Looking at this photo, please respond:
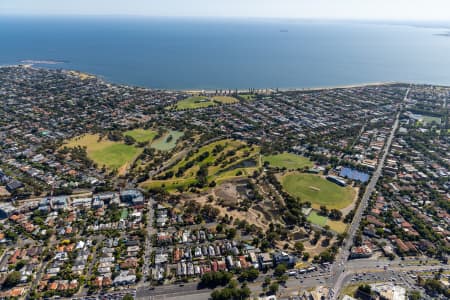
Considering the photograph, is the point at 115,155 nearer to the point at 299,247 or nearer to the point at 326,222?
the point at 299,247

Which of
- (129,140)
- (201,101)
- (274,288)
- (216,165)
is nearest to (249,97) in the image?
(201,101)

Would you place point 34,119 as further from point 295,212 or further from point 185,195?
point 295,212

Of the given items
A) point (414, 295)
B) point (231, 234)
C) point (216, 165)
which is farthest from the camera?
point (216, 165)

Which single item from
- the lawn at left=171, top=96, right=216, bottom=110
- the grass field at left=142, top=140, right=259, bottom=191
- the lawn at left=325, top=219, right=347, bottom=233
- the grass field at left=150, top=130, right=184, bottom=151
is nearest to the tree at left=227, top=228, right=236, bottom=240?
the grass field at left=142, top=140, right=259, bottom=191

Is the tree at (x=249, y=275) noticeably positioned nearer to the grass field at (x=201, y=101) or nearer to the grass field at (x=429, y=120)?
the grass field at (x=201, y=101)

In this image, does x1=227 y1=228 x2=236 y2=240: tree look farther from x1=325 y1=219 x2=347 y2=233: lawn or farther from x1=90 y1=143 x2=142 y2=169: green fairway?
x1=90 y1=143 x2=142 y2=169: green fairway

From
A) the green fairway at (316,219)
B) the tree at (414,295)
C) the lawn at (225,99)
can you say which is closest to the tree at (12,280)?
the green fairway at (316,219)
